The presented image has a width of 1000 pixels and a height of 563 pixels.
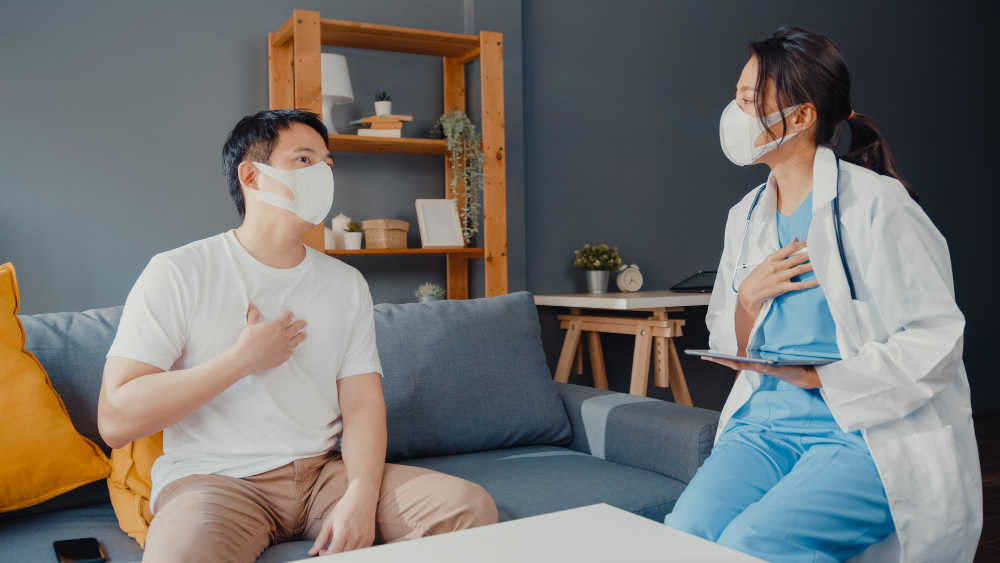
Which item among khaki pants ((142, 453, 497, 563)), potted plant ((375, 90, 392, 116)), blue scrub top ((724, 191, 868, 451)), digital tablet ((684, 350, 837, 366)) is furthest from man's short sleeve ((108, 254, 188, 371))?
potted plant ((375, 90, 392, 116))

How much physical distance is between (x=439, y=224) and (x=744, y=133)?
187 cm

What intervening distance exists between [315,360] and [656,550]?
2.63ft

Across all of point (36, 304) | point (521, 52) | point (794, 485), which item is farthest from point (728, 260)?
point (36, 304)

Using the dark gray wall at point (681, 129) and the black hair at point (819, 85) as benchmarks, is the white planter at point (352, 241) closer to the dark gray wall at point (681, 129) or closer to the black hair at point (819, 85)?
the dark gray wall at point (681, 129)

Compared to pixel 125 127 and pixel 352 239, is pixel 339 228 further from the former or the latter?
pixel 125 127

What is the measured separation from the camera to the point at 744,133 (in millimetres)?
1521

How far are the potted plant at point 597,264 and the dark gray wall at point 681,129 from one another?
19 centimetres

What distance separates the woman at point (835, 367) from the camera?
1209mm

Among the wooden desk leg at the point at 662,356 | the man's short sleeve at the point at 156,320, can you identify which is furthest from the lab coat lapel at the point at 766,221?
the wooden desk leg at the point at 662,356

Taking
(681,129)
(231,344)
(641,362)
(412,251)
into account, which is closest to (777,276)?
(231,344)

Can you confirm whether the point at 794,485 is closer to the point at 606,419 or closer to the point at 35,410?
the point at 606,419

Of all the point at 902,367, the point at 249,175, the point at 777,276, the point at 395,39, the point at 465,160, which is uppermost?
the point at 395,39

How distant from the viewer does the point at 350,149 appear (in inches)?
122

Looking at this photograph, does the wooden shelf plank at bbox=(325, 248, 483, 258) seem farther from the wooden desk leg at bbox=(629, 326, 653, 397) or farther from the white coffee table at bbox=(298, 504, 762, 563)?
the white coffee table at bbox=(298, 504, 762, 563)
